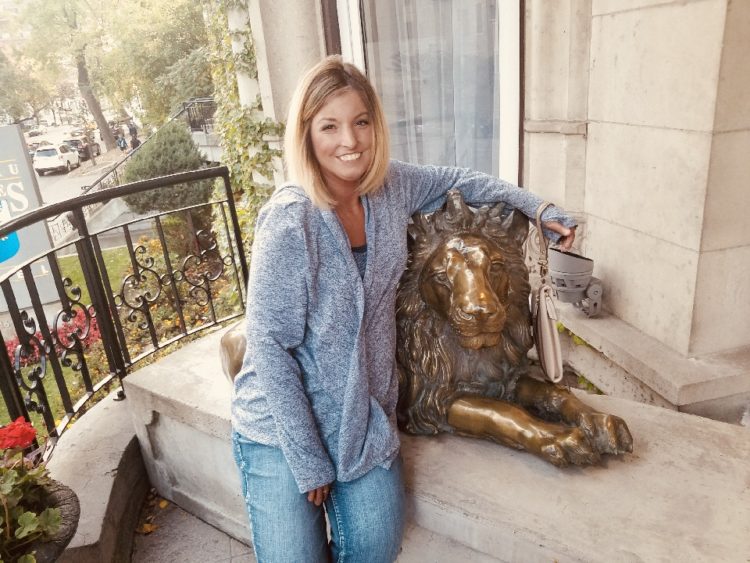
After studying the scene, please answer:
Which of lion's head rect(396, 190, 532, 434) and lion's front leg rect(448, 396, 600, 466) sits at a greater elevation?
lion's head rect(396, 190, 532, 434)

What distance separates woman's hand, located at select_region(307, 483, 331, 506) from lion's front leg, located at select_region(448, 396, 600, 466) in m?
0.45

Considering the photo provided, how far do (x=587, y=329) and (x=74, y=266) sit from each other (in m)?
7.87

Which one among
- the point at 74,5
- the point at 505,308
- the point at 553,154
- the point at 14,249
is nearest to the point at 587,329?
the point at 553,154

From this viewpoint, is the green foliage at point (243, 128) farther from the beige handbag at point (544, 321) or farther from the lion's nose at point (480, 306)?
the lion's nose at point (480, 306)

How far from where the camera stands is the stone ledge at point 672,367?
2521mm

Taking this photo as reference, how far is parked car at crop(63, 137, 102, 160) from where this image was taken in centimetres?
817

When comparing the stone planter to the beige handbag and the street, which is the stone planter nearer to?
the beige handbag

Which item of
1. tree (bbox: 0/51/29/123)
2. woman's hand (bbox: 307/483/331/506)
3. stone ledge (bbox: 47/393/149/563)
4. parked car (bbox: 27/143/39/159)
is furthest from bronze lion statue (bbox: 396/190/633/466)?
tree (bbox: 0/51/29/123)


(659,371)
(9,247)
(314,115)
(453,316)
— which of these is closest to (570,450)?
(453,316)

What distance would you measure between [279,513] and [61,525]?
2.27 feet

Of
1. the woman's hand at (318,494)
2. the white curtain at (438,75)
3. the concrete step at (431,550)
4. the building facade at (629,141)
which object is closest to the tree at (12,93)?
the white curtain at (438,75)

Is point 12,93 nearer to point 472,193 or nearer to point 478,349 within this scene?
point 472,193

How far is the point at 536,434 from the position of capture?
5.24ft

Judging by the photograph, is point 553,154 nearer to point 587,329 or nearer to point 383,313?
point 587,329
